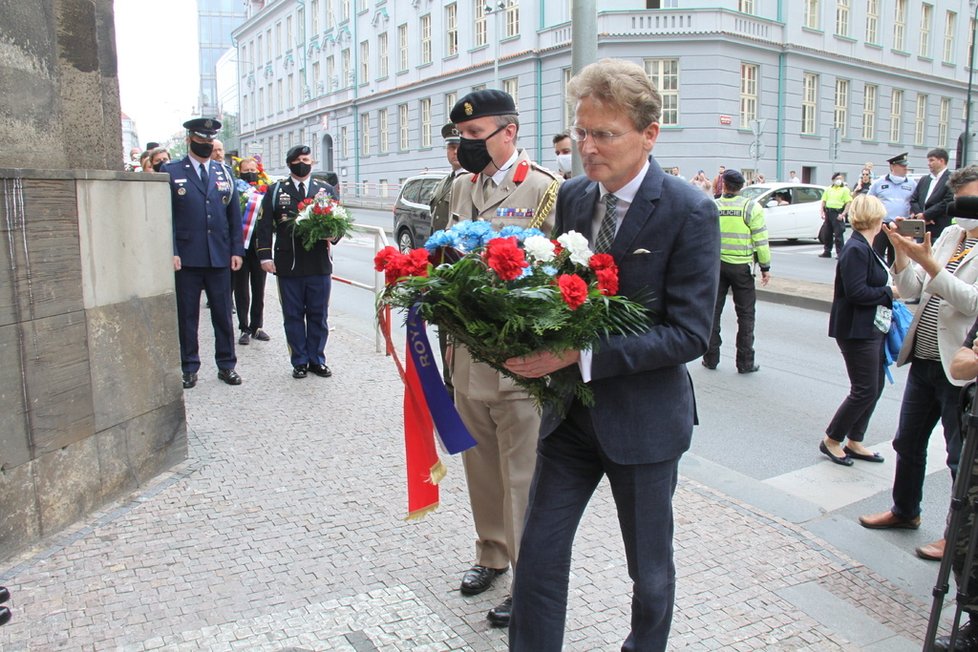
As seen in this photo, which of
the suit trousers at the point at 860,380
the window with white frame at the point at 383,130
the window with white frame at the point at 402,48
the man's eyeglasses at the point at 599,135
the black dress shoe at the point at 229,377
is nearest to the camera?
the man's eyeglasses at the point at 599,135

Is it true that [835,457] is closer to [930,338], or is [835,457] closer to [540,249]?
[930,338]

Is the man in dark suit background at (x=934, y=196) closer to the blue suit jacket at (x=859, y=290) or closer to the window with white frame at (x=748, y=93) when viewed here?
the blue suit jacket at (x=859, y=290)

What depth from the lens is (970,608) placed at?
10.3 ft

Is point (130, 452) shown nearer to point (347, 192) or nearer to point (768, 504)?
point (768, 504)

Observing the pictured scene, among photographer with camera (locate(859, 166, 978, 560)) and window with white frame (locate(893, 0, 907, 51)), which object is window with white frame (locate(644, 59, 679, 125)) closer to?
window with white frame (locate(893, 0, 907, 51))

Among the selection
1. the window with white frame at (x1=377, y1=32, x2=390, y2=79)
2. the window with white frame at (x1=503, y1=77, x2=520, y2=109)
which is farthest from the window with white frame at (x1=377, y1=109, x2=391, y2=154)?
the window with white frame at (x1=503, y1=77, x2=520, y2=109)

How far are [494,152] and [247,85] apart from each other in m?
73.5

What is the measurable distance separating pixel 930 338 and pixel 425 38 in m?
40.9

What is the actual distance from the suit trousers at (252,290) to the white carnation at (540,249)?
24.1 feet

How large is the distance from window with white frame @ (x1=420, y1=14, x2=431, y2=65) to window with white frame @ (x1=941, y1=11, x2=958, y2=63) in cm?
2508

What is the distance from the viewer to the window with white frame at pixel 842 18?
1370 inches

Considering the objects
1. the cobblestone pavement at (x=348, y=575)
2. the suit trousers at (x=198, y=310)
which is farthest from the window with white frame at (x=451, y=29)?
the cobblestone pavement at (x=348, y=575)

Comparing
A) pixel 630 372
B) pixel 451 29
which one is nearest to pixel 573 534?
pixel 630 372

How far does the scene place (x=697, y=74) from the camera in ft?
101
